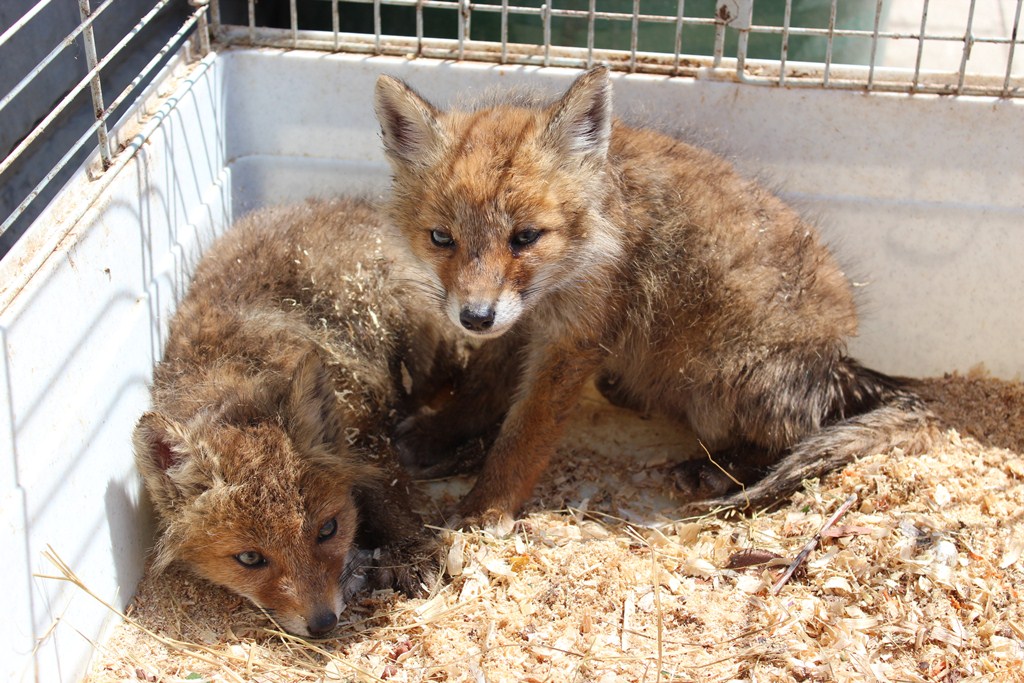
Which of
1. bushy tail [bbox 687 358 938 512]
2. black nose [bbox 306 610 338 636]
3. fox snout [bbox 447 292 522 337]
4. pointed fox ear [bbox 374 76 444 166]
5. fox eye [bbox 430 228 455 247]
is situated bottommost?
black nose [bbox 306 610 338 636]

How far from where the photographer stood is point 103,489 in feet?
11.7

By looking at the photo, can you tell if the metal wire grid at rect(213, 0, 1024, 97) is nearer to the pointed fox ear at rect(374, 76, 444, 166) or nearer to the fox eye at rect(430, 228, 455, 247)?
the pointed fox ear at rect(374, 76, 444, 166)

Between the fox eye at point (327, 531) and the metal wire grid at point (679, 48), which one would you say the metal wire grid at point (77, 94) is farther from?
the fox eye at point (327, 531)

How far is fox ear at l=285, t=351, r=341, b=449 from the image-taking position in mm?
3668

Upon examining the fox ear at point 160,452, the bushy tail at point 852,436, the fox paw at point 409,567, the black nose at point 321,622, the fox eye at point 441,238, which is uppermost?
the fox eye at point 441,238

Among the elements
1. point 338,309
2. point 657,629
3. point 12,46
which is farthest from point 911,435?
point 12,46

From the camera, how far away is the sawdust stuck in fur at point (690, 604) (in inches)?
138

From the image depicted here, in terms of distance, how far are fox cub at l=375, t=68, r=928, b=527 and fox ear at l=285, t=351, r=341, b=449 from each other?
0.60 m

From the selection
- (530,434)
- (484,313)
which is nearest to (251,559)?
(484,313)

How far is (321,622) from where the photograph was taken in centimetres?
349

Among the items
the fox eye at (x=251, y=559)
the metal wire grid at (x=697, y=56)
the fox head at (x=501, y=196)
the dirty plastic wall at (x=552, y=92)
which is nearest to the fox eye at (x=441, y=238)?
the fox head at (x=501, y=196)

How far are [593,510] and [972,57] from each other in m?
4.19

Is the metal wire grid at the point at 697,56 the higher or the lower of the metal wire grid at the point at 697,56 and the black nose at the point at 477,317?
the higher

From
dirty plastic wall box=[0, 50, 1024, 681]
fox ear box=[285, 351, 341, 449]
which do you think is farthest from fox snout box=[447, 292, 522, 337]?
dirty plastic wall box=[0, 50, 1024, 681]
